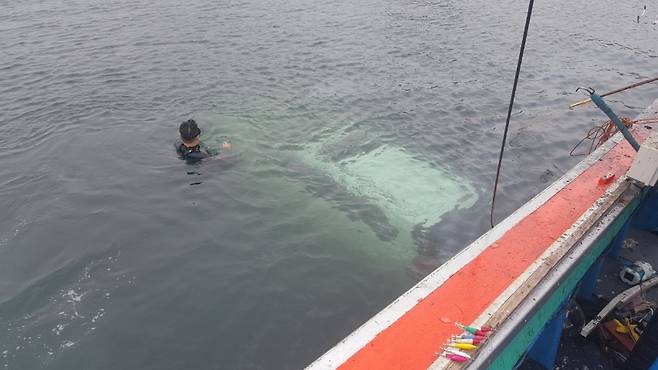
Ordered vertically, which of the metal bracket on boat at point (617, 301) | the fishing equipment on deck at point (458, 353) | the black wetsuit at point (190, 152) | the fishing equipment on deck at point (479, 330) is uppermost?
the fishing equipment on deck at point (479, 330)

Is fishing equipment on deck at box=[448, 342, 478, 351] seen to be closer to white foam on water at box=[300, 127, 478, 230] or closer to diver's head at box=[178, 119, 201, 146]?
white foam on water at box=[300, 127, 478, 230]

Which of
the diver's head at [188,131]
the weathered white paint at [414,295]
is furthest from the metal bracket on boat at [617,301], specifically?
the diver's head at [188,131]

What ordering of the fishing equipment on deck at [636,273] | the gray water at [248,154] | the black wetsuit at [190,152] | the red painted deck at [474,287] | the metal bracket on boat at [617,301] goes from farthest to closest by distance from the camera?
the black wetsuit at [190,152]
the gray water at [248,154]
the fishing equipment on deck at [636,273]
the metal bracket on boat at [617,301]
the red painted deck at [474,287]

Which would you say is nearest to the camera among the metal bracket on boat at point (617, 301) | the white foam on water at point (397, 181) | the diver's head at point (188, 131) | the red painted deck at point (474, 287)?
the red painted deck at point (474, 287)

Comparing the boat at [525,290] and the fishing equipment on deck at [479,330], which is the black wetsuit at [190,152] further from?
the fishing equipment on deck at [479,330]

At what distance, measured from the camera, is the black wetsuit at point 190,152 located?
28.1 feet

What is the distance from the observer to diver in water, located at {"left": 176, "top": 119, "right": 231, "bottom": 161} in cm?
809

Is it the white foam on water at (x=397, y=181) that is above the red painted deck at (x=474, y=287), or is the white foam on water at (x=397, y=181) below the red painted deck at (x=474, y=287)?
below

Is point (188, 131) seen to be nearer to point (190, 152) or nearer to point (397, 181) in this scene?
point (190, 152)

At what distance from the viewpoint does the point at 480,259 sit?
392 cm

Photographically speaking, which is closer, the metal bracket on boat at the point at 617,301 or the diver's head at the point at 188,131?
the metal bracket on boat at the point at 617,301

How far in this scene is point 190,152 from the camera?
8578mm

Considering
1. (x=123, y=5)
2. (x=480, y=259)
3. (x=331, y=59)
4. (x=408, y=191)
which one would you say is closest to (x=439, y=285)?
(x=480, y=259)

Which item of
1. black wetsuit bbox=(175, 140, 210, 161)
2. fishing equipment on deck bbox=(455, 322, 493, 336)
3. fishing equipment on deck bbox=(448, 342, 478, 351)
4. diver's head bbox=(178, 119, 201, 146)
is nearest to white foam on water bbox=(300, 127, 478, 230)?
black wetsuit bbox=(175, 140, 210, 161)
